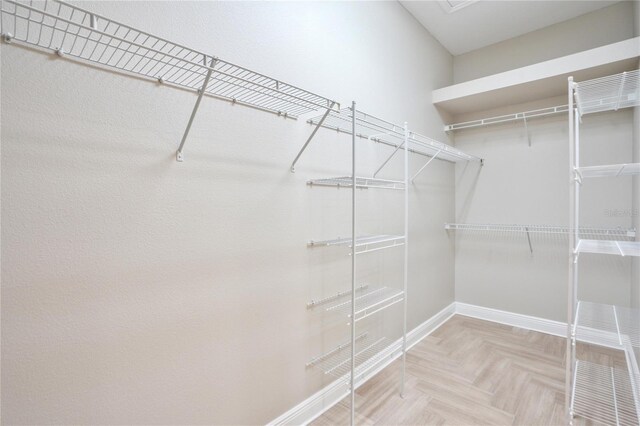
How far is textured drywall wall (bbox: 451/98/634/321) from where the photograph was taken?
96.4 inches

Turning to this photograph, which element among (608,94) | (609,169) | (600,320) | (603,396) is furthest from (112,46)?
(603,396)

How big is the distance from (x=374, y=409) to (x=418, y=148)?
1.95 metres

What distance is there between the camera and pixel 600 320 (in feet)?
5.77

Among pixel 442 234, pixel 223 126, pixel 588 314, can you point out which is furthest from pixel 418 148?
pixel 223 126

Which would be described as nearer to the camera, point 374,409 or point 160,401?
point 160,401

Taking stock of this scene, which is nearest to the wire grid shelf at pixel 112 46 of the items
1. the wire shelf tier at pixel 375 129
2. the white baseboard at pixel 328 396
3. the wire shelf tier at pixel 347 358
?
the wire shelf tier at pixel 375 129

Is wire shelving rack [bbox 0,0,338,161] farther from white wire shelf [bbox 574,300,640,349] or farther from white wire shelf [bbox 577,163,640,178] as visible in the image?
white wire shelf [bbox 574,300,640,349]

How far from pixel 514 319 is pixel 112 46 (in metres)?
3.60

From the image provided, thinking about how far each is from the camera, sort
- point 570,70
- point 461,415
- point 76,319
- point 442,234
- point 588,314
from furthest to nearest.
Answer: point 442,234 < point 570,70 < point 588,314 < point 461,415 < point 76,319

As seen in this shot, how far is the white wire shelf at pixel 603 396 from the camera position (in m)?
1.67

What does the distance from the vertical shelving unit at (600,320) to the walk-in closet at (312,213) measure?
0.02 m

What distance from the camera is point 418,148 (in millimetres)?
2516

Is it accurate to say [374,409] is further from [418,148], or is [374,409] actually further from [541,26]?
[541,26]

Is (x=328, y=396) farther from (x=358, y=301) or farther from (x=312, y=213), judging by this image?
(x=312, y=213)
